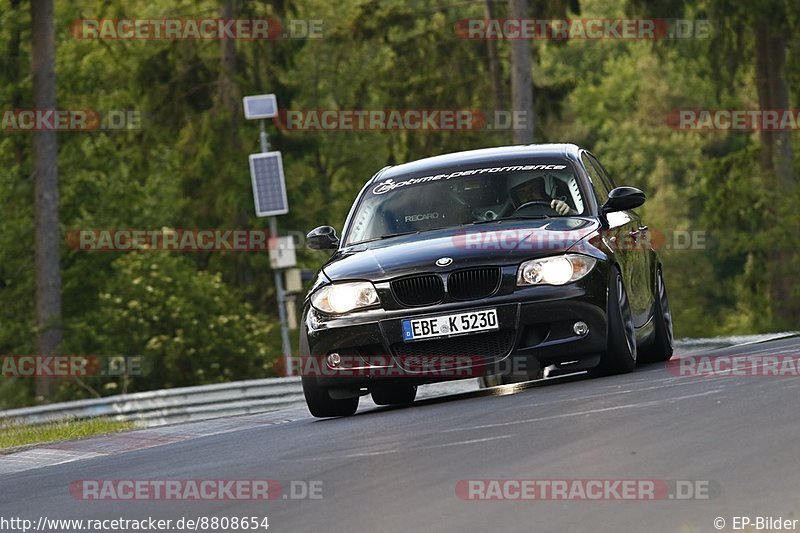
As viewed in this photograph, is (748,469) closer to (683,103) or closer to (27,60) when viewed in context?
(27,60)

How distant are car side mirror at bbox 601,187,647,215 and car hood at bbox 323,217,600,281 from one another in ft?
1.13

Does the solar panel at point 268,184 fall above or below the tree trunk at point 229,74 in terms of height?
below

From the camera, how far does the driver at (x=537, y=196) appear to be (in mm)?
12992

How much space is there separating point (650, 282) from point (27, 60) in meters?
27.8

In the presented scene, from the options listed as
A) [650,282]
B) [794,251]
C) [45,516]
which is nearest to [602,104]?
[794,251]

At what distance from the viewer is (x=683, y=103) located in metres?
84.8

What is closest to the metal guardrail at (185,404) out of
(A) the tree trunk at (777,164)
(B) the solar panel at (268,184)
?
(B) the solar panel at (268,184)

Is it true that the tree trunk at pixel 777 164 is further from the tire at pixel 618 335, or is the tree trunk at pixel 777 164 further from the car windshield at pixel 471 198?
the tire at pixel 618 335

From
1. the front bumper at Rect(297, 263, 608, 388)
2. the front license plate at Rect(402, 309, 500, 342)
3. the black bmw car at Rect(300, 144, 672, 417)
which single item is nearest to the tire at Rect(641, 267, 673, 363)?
the black bmw car at Rect(300, 144, 672, 417)

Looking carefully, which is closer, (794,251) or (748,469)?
(748,469)

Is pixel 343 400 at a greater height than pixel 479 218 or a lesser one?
lesser

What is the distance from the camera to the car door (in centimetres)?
1300

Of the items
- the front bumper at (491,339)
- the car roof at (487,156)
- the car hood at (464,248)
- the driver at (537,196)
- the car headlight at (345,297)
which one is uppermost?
the car roof at (487,156)

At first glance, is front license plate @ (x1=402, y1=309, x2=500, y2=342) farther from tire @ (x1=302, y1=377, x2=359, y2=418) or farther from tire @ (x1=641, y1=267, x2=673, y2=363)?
tire @ (x1=641, y1=267, x2=673, y2=363)
